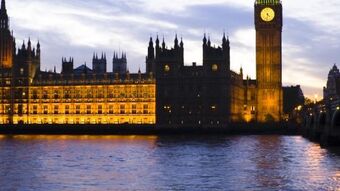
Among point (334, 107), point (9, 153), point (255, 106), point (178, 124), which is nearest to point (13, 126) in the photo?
point (178, 124)

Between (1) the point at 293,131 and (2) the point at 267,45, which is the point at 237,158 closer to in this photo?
(1) the point at 293,131

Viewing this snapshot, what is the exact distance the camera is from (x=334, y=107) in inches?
2958

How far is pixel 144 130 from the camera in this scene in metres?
136

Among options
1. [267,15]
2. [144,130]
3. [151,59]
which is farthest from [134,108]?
[267,15]

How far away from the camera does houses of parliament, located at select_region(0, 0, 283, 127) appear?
471 feet

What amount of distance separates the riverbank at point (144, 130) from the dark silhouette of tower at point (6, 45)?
2409cm

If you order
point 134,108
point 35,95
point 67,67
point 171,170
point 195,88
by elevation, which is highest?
point 67,67

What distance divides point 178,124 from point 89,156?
241 ft

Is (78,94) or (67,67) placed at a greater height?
(67,67)

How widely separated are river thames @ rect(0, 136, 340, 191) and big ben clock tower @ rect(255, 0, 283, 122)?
7427 cm

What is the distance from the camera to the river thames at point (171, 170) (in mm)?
43750

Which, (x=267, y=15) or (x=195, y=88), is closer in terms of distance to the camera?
(x=195, y=88)

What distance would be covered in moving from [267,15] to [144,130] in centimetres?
3750

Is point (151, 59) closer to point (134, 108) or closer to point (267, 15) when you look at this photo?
point (134, 108)
